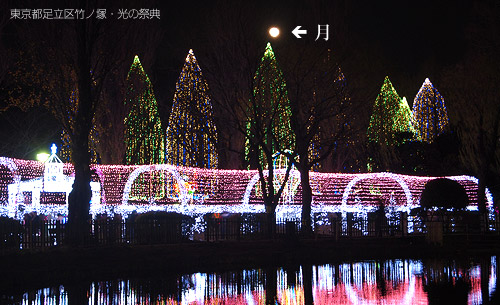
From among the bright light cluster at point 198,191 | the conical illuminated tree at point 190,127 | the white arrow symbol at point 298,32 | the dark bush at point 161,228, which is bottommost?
the dark bush at point 161,228

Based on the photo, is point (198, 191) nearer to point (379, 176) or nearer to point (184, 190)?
point (184, 190)

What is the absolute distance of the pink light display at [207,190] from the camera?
93.0 ft

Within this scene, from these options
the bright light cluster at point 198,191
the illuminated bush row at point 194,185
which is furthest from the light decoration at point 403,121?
the illuminated bush row at point 194,185

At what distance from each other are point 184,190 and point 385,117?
21.2m

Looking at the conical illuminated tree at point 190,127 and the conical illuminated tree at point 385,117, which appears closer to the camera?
the conical illuminated tree at point 190,127

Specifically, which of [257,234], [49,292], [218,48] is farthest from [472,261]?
[218,48]

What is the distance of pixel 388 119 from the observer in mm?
45531

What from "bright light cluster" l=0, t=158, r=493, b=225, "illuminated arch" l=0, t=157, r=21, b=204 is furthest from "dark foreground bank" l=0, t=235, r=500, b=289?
"illuminated arch" l=0, t=157, r=21, b=204

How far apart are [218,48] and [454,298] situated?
77.4ft

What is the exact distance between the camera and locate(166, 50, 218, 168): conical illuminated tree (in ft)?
125

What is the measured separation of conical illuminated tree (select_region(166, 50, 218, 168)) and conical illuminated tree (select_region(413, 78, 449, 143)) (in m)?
15.7

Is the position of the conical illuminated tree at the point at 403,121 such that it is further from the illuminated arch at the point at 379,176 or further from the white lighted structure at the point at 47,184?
the white lighted structure at the point at 47,184

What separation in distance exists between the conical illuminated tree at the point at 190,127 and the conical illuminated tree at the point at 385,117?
11.9 metres

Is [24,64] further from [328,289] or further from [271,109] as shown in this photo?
[328,289]
